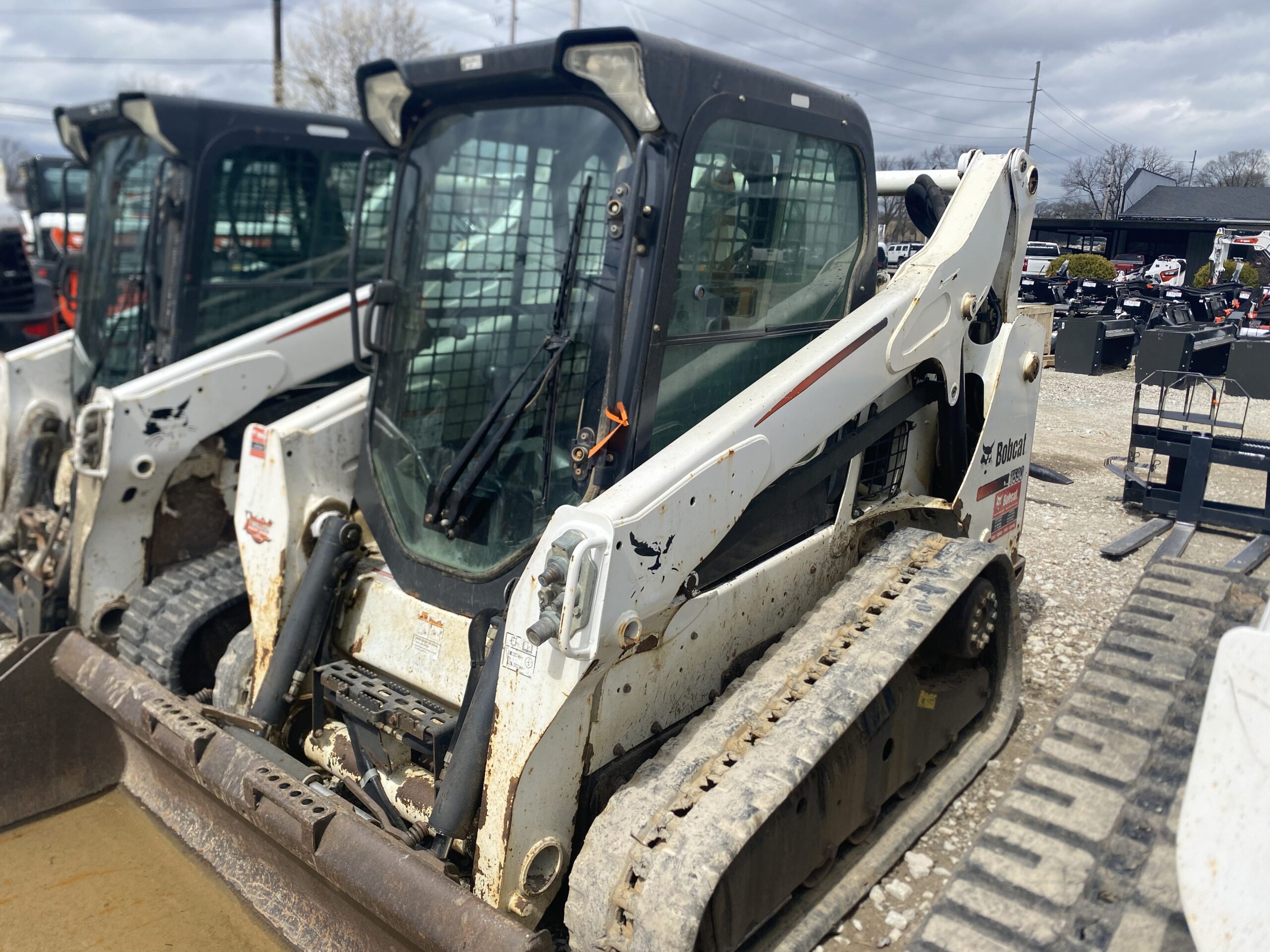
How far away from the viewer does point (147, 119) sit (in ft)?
15.2

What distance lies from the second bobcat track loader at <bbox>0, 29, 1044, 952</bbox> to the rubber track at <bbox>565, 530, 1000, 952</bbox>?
0.01m

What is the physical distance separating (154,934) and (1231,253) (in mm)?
37589

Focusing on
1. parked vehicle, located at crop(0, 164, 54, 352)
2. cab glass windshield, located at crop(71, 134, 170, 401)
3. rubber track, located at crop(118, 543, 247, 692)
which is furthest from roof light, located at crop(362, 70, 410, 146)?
parked vehicle, located at crop(0, 164, 54, 352)

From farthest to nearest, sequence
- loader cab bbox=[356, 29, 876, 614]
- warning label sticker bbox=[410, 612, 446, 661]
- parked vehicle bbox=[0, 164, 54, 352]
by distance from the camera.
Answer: parked vehicle bbox=[0, 164, 54, 352] < warning label sticker bbox=[410, 612, 446, 661] < loader cab bbox=[356, 29, 876, 614]

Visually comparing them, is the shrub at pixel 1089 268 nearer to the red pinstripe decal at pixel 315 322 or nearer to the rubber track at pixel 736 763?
the red pinstripe decal at pixel 315 322

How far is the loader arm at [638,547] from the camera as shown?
2414mm

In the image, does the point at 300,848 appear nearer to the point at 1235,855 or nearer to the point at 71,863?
the point at 71,863

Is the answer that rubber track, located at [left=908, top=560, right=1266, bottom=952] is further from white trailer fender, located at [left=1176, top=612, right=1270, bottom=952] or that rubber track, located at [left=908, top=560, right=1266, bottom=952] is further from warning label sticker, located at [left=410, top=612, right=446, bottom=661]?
warning label sticker, located at [left=410, top=612, right=446, bottom=661]

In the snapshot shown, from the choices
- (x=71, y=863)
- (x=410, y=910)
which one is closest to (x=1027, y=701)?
(x=410, y=910)

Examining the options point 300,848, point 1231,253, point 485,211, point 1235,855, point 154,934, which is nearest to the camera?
point 1235,855

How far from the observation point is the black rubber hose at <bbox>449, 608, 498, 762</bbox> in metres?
2.79

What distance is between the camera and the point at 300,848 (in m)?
2.62

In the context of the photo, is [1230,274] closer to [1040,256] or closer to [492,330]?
[1040,256]

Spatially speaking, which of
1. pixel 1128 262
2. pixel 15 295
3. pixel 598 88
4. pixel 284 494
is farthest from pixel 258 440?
pixel 1128 262
